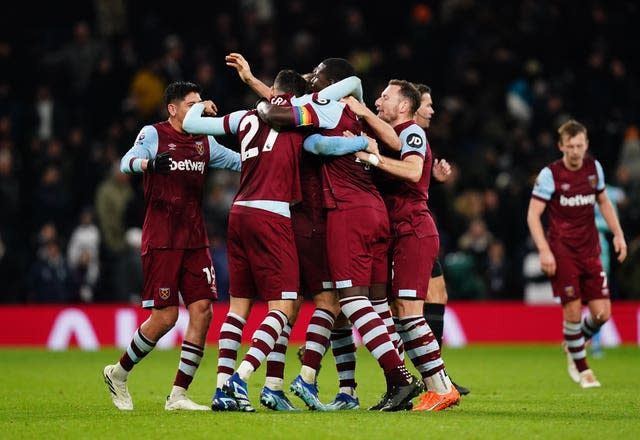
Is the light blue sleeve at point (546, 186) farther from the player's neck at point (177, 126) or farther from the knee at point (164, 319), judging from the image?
the knee at point (164, 319)

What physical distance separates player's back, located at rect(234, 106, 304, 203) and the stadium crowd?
9.57 meters

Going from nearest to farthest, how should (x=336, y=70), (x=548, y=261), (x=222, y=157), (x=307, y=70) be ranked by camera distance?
(x=336, y=70)
(x=222, y=157)
(x=548, y=261)
(x=307, y=70)

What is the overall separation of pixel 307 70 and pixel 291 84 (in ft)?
37.0

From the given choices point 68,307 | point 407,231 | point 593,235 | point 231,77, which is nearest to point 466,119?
point 231,77

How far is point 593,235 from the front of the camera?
12555mm

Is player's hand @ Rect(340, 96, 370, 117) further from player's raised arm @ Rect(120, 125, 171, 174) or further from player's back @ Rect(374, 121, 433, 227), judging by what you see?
player's raised arm @ Rect(120, 125, 171, 174)

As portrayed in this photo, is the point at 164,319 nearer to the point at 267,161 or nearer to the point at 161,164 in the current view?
the point at 161,164

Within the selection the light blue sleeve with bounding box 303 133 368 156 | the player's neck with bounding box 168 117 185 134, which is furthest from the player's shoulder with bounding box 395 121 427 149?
the player's neck with bounding box 168 117 185 134

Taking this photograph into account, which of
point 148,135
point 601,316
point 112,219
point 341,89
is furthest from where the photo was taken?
point 112,219

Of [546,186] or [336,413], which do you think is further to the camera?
[546,186]

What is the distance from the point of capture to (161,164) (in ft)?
30.5

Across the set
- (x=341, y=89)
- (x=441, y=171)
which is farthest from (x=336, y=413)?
(x=441, y=171)

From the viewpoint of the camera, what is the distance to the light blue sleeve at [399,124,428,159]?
9.31 metres

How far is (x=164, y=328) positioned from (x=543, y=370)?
5727 mm
